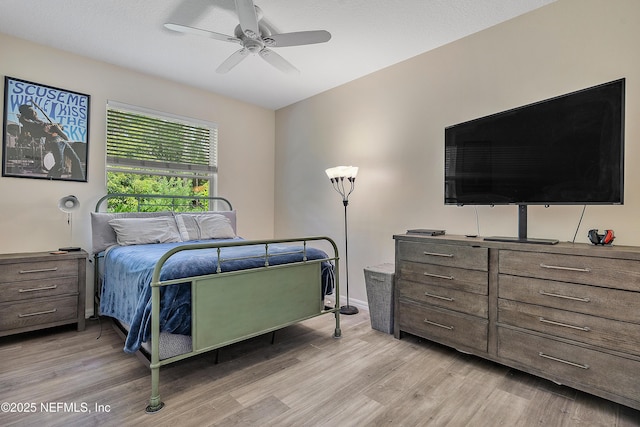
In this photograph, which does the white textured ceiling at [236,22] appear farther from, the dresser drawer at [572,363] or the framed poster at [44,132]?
the dresser drawer at [572,363]

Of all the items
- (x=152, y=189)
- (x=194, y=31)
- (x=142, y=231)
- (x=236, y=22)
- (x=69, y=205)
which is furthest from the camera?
(x=152, y=189)

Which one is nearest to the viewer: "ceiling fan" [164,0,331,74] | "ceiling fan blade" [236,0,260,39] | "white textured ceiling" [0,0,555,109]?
"ceiling fan blade" [236,0,260,39]

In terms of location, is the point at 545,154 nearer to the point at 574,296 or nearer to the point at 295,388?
the point at 574,296

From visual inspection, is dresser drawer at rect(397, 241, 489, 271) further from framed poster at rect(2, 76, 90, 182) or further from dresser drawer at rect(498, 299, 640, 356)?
framed poster at rect(2, 76, 90, 182)

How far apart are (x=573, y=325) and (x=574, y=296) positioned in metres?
0.16

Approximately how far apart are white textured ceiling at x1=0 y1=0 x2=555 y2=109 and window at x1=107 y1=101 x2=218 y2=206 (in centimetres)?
55

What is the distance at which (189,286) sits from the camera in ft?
6.35

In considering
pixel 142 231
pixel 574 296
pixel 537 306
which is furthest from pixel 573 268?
pixel 142 231

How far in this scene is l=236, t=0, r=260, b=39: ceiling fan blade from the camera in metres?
1.93

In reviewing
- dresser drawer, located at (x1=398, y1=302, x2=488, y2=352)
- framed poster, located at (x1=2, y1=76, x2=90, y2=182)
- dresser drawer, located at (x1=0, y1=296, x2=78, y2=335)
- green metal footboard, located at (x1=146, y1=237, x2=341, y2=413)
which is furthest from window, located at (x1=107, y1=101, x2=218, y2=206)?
dresser drawer, located at (x1=398, y1=302, x2=488, y2=352)

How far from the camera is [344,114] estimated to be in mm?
→ 3828

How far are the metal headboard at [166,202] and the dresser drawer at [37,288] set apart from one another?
2.67 ft

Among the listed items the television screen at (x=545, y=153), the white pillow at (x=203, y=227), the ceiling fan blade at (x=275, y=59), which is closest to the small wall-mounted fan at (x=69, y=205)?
the white pillow at (x=203, y=227)

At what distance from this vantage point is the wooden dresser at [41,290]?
2504 mm
